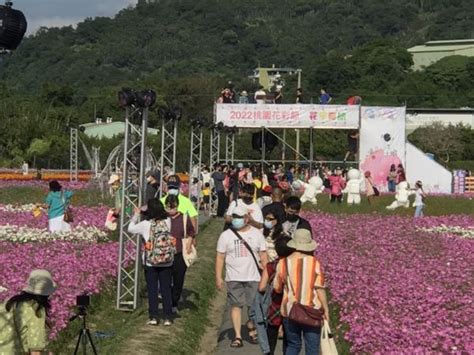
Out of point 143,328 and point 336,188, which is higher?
point 336,188

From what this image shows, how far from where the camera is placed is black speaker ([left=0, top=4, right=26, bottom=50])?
10.1 metres

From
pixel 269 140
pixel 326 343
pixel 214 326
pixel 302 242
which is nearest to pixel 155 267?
pixel 214 326

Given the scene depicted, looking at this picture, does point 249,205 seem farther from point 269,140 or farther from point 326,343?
point 269,140

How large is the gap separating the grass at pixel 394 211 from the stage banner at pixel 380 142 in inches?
189

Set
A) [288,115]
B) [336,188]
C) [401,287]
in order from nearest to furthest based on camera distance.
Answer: [401,287], [336,188], [288,115]

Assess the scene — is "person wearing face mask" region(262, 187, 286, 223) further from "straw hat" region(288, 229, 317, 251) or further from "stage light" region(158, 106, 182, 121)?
"stage light" region(158, 106, 182, 121)

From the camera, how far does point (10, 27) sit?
33.3 feet

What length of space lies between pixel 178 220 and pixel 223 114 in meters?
30.2

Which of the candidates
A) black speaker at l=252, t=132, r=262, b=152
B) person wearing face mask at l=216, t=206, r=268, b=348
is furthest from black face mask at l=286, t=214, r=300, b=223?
black speaker at l=252, t=132, r=262, b=152

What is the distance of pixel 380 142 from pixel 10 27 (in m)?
35.6

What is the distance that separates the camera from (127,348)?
38.1 ft

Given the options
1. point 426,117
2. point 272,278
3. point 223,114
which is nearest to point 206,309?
point 272,278

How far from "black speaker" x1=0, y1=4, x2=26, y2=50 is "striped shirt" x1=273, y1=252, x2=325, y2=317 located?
3.91 meters

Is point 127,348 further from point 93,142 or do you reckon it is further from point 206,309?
point 93,142
